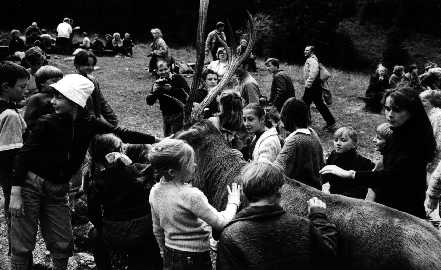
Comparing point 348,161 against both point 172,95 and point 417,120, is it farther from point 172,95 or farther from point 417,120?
point 172,95

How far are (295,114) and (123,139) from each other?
181 centimetres

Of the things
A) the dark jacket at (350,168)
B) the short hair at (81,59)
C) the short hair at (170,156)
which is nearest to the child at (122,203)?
the short hair at (170,156)

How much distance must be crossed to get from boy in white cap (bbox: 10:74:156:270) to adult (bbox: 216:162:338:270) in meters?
2.11

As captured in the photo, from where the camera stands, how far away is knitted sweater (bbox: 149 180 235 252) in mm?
3727

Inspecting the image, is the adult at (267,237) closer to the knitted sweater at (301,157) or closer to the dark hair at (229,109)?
the knitted sweater at (301,157)

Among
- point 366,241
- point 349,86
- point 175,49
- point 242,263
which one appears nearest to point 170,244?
point 242,263

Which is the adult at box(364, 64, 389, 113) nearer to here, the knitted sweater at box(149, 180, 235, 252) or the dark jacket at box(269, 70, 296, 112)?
the dark jacket at box(269, 70, 296, 112)

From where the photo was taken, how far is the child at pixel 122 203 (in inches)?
182

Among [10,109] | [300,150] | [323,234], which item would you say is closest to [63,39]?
[10,109]

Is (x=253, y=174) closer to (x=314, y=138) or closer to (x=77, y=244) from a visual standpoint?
(x=314, y=138)

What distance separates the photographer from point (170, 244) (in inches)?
155

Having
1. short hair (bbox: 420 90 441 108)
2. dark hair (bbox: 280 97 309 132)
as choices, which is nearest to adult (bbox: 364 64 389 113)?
short hair (bbox: 420 90 441 108)

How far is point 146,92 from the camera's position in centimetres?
1608

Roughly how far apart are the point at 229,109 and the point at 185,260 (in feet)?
7.96
